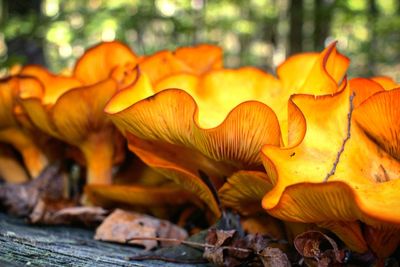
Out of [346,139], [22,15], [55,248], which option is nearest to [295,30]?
[22,15]

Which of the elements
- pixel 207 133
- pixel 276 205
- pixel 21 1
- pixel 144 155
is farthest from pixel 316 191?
pixel 21 1

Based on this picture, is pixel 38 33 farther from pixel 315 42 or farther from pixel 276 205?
pixel 315 42

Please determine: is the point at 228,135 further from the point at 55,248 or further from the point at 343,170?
the point at 55,248

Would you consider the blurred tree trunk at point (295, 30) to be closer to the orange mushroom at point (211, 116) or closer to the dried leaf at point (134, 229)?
the orange mushroom at point (211, 116)

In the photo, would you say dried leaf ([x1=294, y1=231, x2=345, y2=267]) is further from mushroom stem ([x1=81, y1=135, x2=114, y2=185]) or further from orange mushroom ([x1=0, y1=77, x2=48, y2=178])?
orange mushroom ([x1=0, y1=77, x2=48, y2=178])

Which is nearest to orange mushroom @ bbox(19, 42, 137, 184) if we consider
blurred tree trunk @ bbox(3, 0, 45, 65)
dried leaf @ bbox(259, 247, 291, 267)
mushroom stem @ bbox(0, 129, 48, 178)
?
mushroom stem @ bbox(0, 129, 48, 178)
